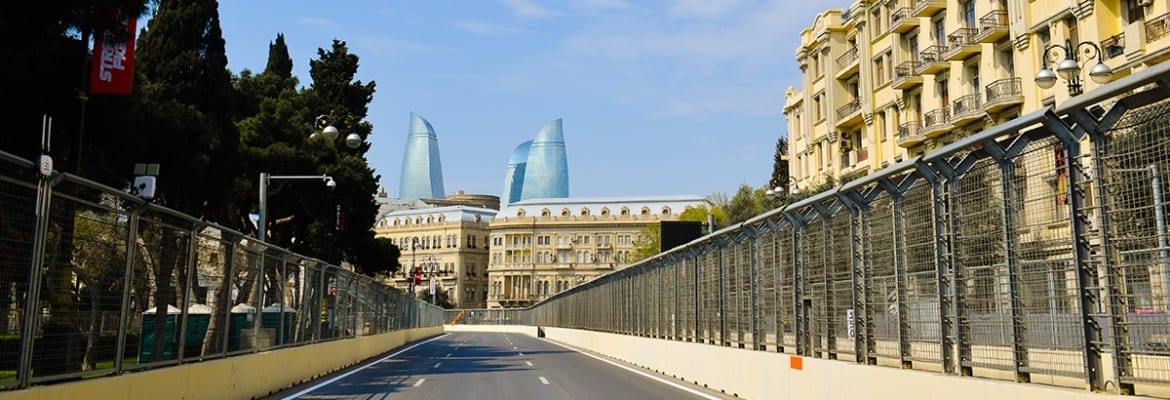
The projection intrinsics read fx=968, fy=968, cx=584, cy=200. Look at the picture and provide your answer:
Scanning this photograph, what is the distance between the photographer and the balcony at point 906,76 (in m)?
43.4

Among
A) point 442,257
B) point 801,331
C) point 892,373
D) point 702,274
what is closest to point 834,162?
point 702,274

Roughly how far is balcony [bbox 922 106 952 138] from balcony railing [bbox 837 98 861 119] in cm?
852

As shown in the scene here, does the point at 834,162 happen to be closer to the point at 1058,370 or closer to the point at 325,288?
the point at 325,288

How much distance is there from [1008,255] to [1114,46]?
27.4 m

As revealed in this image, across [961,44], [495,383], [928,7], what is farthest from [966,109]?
[495,383]

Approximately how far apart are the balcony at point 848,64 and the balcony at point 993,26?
12.7m

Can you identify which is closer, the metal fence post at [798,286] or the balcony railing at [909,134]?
the metal fence post at [798,286]

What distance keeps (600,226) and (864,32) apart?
113 m

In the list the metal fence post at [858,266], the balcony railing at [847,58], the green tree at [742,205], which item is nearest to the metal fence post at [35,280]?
the metal fence post at [858,266]

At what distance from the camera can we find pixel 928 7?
41.8 metres

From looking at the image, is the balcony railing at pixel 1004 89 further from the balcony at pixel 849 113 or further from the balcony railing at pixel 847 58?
the balcony railing at pixel 847 58

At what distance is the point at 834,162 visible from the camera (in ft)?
176

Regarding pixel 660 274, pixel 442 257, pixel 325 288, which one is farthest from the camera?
pixel 442 257

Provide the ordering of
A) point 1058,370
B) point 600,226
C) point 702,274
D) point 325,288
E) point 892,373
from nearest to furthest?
point 1058,370
point 892,373
point 702,274
point 325,288
point 600,226
